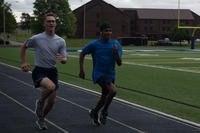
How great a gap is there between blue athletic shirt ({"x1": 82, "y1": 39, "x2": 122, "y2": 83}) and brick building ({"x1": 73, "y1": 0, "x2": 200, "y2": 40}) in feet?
336

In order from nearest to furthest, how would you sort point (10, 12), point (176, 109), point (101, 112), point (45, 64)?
point (45, 64) → point (101, 112) → point (176, 109) → point (10, 12)

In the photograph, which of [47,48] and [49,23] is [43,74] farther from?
[49,23]

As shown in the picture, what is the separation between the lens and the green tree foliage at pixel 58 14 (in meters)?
89.9

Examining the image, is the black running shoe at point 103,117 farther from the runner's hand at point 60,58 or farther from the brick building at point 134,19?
the brick building at point 134,19

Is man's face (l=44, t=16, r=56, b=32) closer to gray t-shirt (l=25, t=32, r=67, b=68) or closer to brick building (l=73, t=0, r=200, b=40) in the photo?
gray t-shirt (l=25, t=32, r=67, b=68)

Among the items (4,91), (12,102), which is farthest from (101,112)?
(4,91)

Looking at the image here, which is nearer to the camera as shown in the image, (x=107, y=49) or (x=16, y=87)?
(x=107, y=49)

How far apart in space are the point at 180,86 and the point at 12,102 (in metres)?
6.71

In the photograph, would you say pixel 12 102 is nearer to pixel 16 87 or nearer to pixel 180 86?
pixel 16 87

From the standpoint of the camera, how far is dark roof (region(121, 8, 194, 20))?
423ft

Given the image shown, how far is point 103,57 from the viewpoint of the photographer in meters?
9.44

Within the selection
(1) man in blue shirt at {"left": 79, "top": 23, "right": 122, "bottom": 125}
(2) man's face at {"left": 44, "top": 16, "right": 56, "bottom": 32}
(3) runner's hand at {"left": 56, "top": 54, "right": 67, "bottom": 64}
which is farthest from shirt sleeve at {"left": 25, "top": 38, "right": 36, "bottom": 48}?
(1) man in blue shirt at {"left": 79, "top": 23, "right": 122, "bottom": 125}

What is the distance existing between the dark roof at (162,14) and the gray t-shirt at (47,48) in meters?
120

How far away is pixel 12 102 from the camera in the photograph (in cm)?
1282
